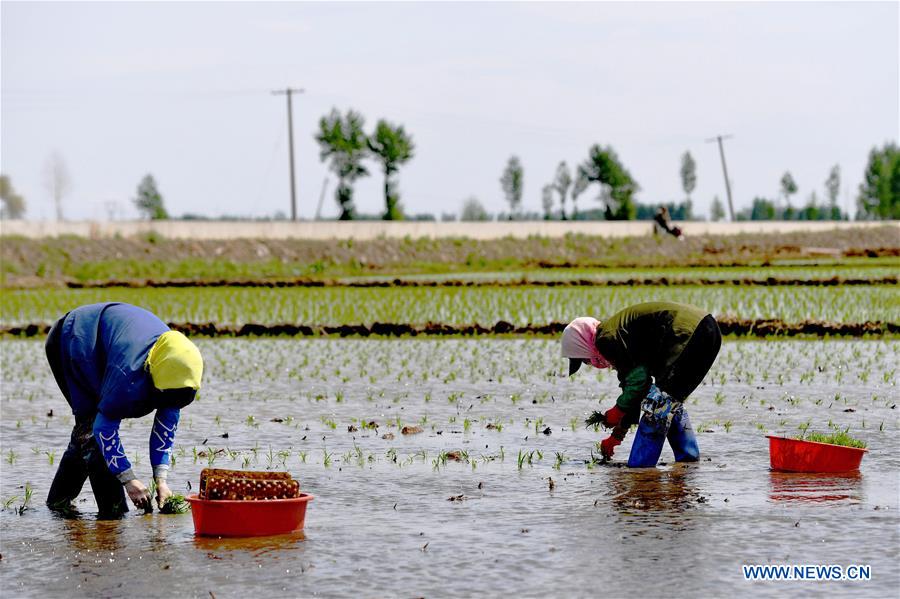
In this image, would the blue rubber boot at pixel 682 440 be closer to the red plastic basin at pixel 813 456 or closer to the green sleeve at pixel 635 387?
the green sleeve at pixel 635 387

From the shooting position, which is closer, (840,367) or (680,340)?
(680,340)

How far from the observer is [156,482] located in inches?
332

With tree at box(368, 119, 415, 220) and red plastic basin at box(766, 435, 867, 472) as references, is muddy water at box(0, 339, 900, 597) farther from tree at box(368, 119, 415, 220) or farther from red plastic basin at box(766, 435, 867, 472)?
tree at box(368, 119, 415, 220)

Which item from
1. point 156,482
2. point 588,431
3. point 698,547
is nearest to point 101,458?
point 156,482

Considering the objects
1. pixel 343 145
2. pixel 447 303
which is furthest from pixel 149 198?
pixel 447 303

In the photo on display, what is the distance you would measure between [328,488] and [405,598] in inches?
116

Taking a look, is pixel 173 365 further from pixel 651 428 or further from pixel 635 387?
pixel 651 428

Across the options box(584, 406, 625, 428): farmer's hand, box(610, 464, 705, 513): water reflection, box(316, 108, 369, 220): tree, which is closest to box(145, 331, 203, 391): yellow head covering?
box(610, 464, 705, 513): water reflection

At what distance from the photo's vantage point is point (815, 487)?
9266mm

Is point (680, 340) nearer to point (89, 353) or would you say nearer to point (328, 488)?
point (328, 488)

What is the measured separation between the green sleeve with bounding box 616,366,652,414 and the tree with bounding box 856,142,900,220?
141m

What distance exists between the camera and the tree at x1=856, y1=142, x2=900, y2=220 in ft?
471

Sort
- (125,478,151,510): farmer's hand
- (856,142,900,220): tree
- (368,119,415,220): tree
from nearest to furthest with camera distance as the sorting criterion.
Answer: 1. (125,478,151,510): farmer's hand
2. (368,119,415,220): tree
3. (856,142,900,220): tree

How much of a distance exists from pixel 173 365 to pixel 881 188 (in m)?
Answer: 147
